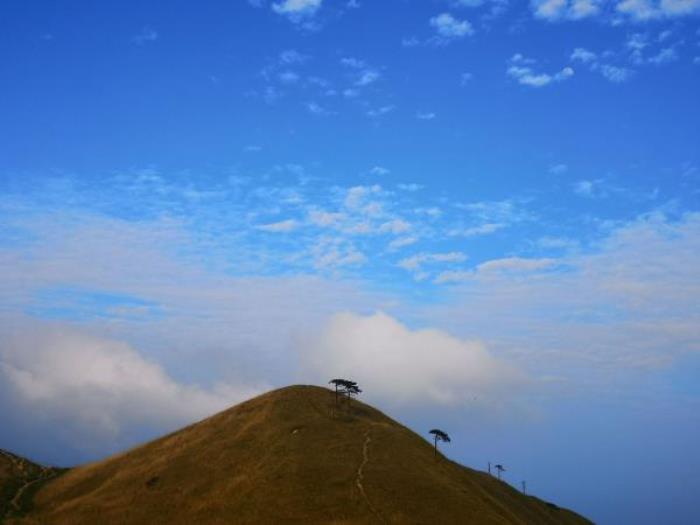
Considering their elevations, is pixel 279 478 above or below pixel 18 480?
above

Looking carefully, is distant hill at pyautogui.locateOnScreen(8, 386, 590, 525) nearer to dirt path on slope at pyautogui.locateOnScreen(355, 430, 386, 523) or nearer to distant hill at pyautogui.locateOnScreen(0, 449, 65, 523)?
dirt path on slope at pyautogui.locateOnScreen(355, 430, 386, 523)

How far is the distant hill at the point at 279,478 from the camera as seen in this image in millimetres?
83000

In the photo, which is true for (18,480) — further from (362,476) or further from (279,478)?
(362,476)

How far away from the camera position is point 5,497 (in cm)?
10944

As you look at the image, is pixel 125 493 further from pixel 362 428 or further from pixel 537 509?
pixel 537 509

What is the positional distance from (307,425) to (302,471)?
1770 cm

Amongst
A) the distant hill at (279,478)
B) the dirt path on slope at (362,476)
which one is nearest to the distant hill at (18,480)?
the distant hill at (279,478)

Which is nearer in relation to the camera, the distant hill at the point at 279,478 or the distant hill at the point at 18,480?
the distant hill at the point at 279,478

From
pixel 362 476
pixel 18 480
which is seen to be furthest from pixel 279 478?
pixel 18 480

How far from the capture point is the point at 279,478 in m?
91.1

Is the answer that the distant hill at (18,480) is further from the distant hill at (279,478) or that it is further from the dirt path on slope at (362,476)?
the dirt path on slope at (362,476)

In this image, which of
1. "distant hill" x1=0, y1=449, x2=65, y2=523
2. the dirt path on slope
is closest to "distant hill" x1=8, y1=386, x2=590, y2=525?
the dirt path on slope

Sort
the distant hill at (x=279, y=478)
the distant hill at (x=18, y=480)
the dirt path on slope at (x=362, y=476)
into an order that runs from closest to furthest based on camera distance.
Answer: the dirt path on slope at (x=362, y=476) < the distant hill at (x=279, y=478) < the distant hill at (x=18, y=480)

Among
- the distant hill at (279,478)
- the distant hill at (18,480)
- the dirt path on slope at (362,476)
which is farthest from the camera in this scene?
the distant hill at (18,480)
